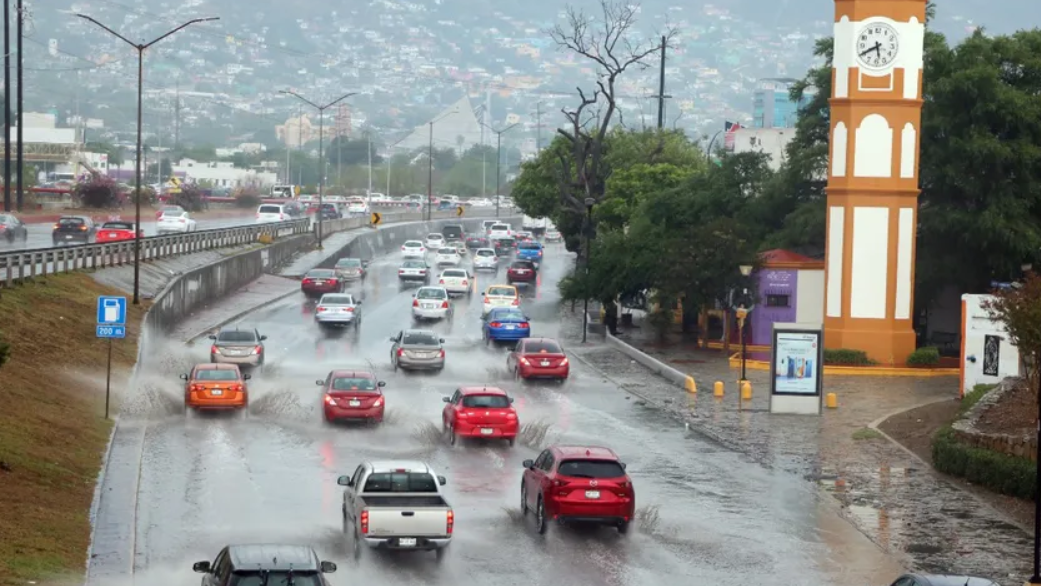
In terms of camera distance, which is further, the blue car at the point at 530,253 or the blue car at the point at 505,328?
the blue car at the point at 530,253

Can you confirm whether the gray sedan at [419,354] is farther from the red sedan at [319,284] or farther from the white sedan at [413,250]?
the white sedan at [413,250]

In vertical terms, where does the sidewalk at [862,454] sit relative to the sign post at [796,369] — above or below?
below

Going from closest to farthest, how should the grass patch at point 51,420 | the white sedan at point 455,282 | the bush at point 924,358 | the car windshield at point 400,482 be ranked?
the grass patch at point 51,420 → the car windshield at point 400,482 → the bush at point 924,358 → the white sedan at point 455,282

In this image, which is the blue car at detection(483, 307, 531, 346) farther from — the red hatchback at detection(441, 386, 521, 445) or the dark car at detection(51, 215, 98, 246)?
the dark car at detection(51, 215, 98, 246)

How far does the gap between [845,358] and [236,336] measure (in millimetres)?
21360

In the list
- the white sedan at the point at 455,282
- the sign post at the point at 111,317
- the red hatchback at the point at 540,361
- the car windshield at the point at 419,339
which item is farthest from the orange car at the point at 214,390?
the white sedan at the point at 455,282

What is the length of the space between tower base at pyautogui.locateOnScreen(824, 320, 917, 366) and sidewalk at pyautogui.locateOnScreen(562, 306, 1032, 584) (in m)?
2.15

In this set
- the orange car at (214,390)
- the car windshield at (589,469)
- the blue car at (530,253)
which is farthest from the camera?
the blue car at (530,253)

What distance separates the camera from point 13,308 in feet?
154

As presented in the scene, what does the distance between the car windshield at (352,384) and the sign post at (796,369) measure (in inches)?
468

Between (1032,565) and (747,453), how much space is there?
519 inches

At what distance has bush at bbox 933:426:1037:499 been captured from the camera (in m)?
32.8

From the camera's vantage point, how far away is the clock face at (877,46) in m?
57.7

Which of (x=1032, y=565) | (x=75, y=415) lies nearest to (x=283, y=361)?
(x=75, y=415)
